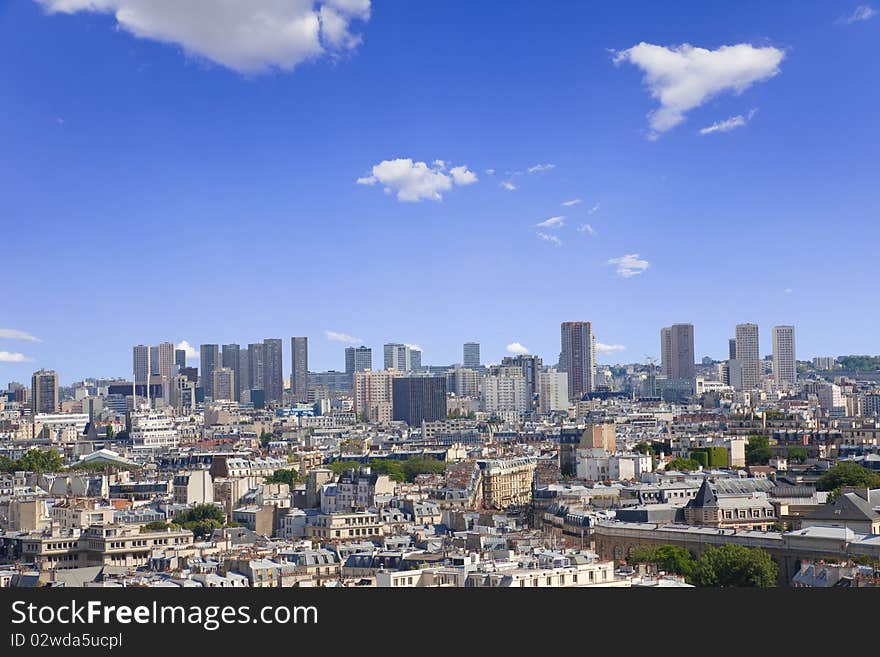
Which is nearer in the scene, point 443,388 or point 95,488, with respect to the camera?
point 95,488

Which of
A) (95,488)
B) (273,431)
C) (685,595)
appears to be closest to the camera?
(685,595)

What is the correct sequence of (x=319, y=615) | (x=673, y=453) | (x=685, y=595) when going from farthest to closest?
(x=673, y=453), (x=685, y=595), (x=319, y=615)

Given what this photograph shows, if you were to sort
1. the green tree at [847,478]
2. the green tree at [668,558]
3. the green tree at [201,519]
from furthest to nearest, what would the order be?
the green tree at [847,478], the green tree at [201,519], the green tree at [668,558]

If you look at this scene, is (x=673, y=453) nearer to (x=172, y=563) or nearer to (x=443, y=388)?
(x=172, y=563)

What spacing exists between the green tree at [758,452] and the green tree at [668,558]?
35.2m

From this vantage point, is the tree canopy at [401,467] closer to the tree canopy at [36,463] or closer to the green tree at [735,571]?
the tree canopy at [36,463]

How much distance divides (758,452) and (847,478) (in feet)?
62.7

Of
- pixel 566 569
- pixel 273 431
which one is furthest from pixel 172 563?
pixel 273 431

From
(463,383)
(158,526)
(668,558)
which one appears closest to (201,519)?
(158,526)

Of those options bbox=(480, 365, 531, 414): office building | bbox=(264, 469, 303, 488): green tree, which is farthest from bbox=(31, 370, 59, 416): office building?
bbox=(264, 469, 303, 488): green tree

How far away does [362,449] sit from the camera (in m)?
92.9

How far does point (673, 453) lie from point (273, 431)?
53924 millimetres

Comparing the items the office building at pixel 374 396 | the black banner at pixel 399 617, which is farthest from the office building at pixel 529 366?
the black banner at pixel 399 617

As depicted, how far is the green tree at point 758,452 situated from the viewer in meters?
74.7
